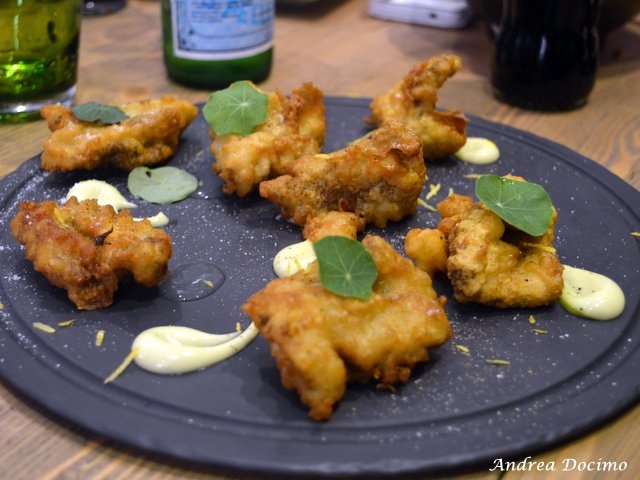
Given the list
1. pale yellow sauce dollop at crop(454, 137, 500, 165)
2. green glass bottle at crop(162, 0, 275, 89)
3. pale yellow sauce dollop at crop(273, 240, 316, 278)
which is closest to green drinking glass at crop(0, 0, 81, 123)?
green glass bottle at crop(162, 0, 275, 89)

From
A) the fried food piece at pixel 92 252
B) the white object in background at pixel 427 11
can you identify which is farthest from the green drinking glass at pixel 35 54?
the white object in background at pixel 427 11

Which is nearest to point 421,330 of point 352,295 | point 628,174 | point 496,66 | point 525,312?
point 352,295

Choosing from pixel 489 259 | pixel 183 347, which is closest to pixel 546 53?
pixel 489 259

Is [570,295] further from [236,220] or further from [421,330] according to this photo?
[236,220]

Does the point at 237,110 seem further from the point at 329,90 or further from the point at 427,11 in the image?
the point at 427,11

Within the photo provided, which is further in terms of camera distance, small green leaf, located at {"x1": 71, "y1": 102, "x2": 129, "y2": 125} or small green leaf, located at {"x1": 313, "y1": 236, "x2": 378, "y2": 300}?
small green leaf, located at {"x1": 71, "y1": 102, "x2": 129, "y2": 125}

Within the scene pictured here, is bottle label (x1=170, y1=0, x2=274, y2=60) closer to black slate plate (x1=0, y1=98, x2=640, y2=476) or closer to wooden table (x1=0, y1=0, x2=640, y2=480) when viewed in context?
wooden table (x1=0, y1=0, x2=640, y2=480)
